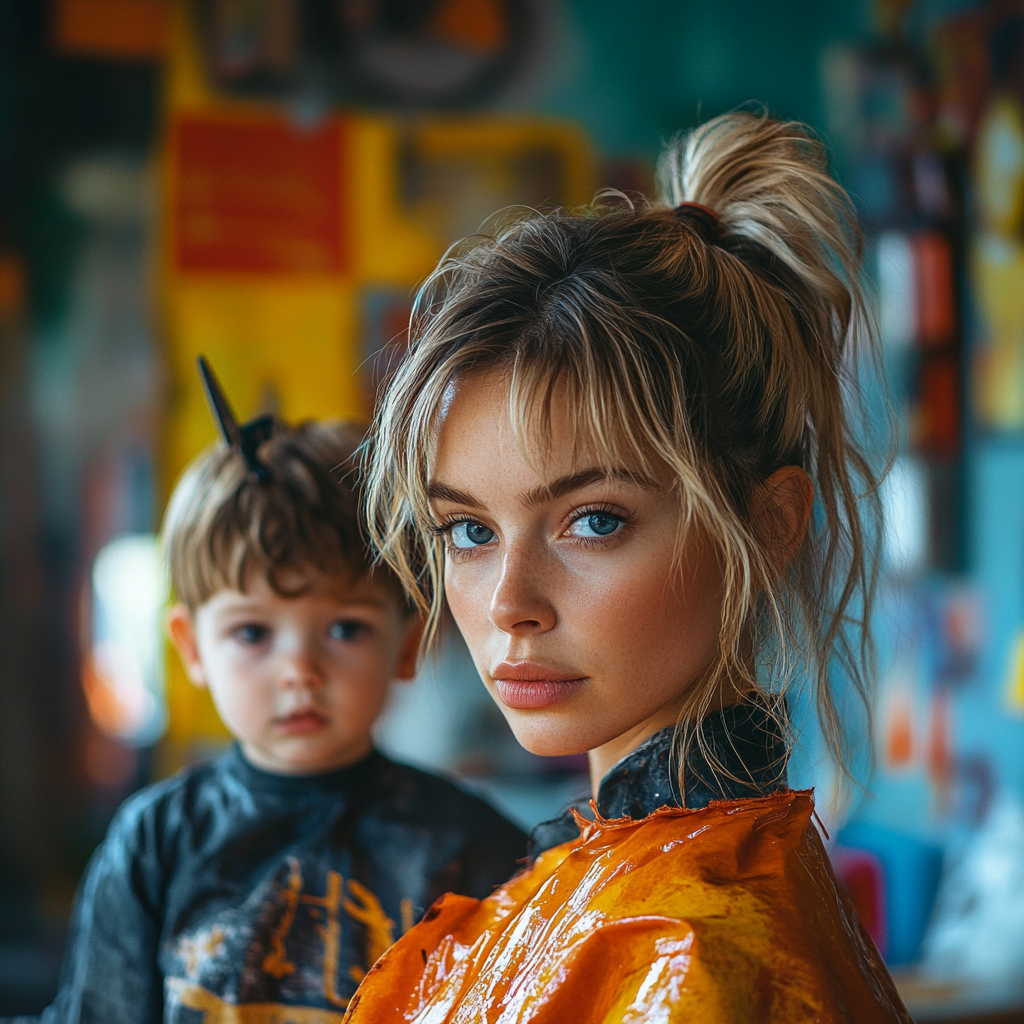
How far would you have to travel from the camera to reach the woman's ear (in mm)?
763

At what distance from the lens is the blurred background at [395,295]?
2717mm

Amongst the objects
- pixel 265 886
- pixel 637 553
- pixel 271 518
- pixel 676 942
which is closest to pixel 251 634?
pixel 271 518

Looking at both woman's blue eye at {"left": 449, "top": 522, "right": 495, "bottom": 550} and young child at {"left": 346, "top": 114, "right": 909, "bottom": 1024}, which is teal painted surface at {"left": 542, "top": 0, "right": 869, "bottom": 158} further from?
woman's blue eye at {"left": 449, "top": 522, "right": 495, "bottom": 550}

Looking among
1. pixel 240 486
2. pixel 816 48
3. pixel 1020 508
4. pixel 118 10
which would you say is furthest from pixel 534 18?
pixel 240 486

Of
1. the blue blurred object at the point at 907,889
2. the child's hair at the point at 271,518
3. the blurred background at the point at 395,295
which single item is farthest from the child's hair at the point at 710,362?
the blue blurred object at the point at 907,889

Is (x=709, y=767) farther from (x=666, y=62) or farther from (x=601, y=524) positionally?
(x=666, y=62)

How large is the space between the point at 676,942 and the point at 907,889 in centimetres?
278

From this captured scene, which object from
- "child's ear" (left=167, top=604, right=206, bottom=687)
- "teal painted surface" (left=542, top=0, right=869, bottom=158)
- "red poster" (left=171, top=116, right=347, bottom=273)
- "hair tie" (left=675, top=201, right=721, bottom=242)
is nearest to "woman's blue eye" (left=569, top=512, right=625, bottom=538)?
"hair tie" (left=675, top=201, right=721, bottom=242)

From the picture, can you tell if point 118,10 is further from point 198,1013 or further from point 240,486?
point 198,1013

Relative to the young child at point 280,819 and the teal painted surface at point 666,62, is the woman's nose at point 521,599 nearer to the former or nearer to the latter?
the young child at point 280,819

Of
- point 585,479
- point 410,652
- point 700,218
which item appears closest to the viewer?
point 585,479

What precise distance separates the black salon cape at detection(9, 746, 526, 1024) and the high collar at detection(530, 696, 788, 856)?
28 cm

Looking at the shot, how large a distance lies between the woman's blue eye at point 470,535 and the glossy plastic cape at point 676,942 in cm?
20

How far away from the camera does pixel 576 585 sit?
0.72 metres
